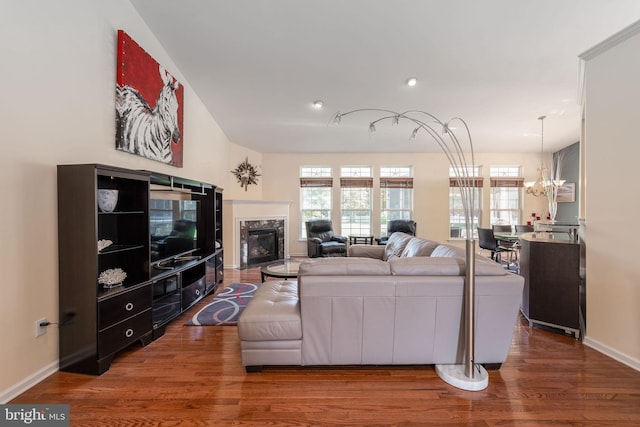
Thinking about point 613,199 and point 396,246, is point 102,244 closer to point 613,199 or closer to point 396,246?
point 396,246

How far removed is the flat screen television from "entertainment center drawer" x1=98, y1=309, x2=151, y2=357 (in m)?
0.67

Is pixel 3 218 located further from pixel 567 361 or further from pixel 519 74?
pixel 519 74

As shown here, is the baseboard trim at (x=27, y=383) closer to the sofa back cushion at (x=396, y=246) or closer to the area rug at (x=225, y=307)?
the area rug at (x=225, y=307)

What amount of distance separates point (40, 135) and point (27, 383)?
5.53 ft

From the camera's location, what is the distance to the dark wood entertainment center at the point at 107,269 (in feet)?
6.44

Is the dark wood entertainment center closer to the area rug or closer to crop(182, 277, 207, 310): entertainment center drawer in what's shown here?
crop(182, 277, 207, 310): entertainment center drawer

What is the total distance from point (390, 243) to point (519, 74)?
2823 millimetres

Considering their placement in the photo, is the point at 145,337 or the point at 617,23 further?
the point at 617,23

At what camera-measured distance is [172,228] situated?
325 centimetres

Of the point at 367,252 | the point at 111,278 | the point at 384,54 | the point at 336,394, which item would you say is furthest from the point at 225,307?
the point at 384,54

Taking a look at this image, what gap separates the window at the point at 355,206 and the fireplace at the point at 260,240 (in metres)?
1.65

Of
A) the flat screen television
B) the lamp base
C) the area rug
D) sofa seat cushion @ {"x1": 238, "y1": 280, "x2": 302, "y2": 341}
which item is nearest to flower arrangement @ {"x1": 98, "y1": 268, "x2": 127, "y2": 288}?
the flat screen television

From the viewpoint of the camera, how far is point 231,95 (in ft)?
13.9

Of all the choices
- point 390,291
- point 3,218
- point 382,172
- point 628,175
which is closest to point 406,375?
point 390,291
